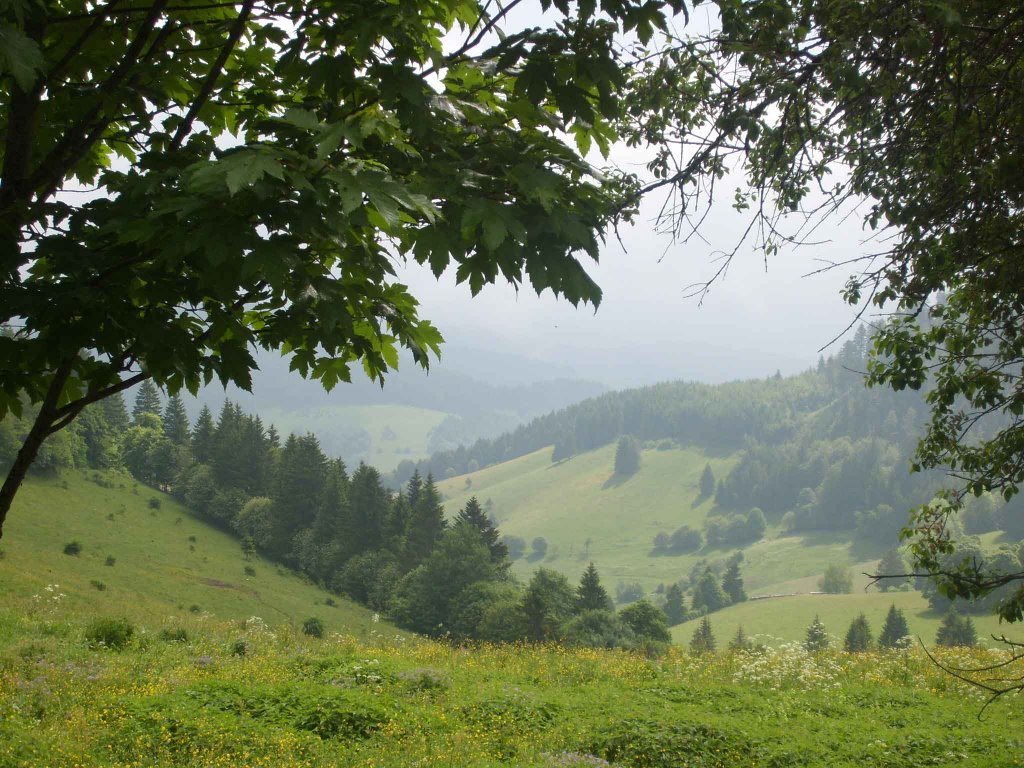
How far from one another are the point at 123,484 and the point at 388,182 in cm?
8838

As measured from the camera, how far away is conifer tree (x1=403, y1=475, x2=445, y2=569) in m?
76.2

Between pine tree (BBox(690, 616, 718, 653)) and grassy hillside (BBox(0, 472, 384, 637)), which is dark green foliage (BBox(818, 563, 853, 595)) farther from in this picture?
grassy hillside (BBox(0, 472, 384, 637))

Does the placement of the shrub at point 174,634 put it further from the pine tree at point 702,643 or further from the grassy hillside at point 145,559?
the grassy hillside at point 145,559

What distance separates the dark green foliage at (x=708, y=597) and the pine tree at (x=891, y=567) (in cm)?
2870

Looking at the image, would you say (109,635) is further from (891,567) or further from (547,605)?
(891,567)

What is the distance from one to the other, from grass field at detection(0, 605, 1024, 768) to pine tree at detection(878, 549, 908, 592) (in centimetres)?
12584

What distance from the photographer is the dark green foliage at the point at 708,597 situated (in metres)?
135

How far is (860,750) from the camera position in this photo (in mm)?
9227

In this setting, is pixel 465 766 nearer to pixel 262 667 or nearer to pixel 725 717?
pixel 725 717

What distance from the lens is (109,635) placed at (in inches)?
575

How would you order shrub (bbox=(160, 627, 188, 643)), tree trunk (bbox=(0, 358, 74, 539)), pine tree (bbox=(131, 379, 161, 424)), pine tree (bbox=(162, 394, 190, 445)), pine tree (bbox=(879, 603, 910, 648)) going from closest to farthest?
tree trunk (bbox=(0, 358, 74, 539)) < shrub (bbox=(160, 627, 188, 643)) < pine tree (bbox=(879, 603, 910, 648)) < pine tree (bbox=(162, 394, 190, 445)) < pine tree (bbox=(131, 379, 161, 424))

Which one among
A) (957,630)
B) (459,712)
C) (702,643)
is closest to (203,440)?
(702,643)

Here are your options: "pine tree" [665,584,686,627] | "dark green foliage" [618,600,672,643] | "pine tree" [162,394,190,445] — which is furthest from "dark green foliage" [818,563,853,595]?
"pine tree" [162,394,190,445]

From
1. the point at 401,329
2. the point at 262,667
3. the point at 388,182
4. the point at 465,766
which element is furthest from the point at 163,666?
the point at 388,182
